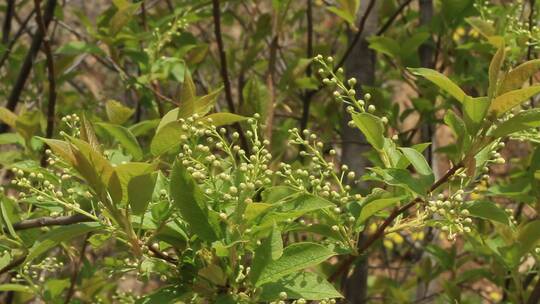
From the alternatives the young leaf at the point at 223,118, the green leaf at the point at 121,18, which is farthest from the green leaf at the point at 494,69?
the green leaf at the point at 121,18

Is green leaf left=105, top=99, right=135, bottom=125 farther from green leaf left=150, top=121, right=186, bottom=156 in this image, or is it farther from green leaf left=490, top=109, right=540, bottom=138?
green leaf left=490, top=109, right=540, bottom=138

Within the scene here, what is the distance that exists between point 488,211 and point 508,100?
0.60ft

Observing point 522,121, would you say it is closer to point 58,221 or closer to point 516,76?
point 516,76

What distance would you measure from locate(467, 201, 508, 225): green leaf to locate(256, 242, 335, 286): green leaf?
0.24 metres

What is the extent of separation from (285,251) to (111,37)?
3.56 feet

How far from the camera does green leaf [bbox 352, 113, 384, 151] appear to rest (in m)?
1.19

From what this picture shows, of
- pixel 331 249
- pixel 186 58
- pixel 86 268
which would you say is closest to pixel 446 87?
pixel 331 249

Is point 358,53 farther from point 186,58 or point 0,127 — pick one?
point 0,127

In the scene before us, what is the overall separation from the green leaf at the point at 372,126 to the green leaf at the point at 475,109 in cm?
12

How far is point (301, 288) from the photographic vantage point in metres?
1.16

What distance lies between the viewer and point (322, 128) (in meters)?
2.71

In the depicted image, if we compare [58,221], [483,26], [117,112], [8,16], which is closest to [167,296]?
[58,221]

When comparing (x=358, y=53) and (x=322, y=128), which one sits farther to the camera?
(x=322, y=128)

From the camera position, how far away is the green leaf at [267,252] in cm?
109
